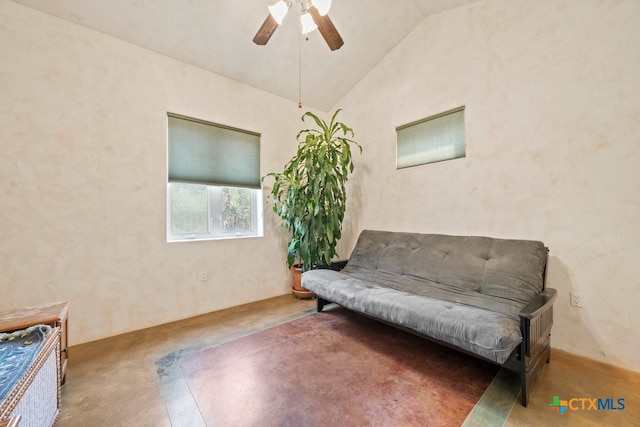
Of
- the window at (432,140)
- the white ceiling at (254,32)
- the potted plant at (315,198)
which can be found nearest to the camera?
the white ceiling at (254,32)

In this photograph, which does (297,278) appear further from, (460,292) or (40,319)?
(40,319)

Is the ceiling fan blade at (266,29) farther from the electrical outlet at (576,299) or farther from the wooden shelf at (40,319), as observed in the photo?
the electrical outlet at (576,299)

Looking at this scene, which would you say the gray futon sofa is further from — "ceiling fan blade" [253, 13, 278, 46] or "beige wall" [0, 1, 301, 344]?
"ceiling fan blade" [253, 13, 278, 46]

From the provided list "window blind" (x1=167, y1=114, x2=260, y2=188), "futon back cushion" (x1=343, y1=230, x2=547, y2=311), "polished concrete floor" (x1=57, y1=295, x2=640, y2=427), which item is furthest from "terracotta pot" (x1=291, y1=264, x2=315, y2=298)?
"window blind" (x1=167, y1=114, x2=260, y2=188)

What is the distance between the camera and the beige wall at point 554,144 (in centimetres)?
176

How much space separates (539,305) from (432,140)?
73.5 inches

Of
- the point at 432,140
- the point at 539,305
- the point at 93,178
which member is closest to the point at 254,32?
the point at 93,178

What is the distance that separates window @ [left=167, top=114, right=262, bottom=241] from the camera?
271 centimetres

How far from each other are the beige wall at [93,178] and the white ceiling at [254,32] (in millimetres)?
135

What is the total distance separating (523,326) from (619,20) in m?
2.24

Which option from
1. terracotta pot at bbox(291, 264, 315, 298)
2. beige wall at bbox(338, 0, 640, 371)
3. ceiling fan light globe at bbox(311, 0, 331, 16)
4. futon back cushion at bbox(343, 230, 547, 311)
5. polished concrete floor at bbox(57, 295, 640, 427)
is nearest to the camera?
polished concrete floor at bbox(57, 295, 640, 427)

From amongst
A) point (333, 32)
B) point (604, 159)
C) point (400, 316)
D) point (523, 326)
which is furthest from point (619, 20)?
point (400, 316)

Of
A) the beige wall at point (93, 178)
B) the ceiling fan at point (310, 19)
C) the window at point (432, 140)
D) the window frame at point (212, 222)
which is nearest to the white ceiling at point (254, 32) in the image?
the beige wall at point (93, 178)

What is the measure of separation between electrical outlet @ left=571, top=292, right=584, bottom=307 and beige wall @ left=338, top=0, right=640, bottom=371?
4cm
